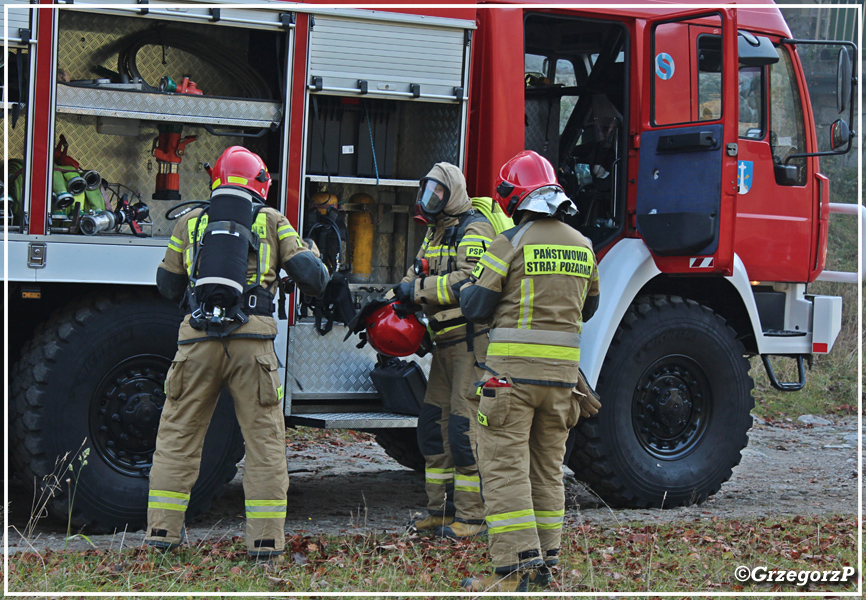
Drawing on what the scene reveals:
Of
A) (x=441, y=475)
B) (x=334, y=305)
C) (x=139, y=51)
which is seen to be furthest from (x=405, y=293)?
(x=139, y=51)

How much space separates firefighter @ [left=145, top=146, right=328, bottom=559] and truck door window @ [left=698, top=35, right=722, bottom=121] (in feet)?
9.42

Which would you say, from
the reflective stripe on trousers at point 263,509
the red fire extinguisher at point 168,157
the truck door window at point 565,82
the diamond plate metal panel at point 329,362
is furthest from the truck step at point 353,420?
the truck door window at point 565,82

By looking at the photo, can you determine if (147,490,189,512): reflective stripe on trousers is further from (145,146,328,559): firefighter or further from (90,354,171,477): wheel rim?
(90,354,171,477): wheel rim

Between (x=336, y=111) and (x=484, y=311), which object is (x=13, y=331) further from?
(x=484, y=311)

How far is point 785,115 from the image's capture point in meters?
6.64

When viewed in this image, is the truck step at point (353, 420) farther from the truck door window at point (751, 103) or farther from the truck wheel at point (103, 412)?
the truck door window at point (751, 103)

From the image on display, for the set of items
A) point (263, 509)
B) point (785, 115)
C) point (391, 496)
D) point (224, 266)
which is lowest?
point (391, 496)

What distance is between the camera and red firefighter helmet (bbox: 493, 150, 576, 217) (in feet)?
14.2

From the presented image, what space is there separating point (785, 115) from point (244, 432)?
167 inches

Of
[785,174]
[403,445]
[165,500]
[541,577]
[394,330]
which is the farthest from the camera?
[403,445]

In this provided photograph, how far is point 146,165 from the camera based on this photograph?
6012 mm

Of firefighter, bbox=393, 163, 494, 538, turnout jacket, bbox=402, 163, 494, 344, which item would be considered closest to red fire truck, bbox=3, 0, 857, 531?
firefighter, bbox=393, 163, 494, 538

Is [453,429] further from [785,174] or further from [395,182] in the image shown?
[785,174]

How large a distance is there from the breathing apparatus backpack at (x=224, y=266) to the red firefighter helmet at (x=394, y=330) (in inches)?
33.9
